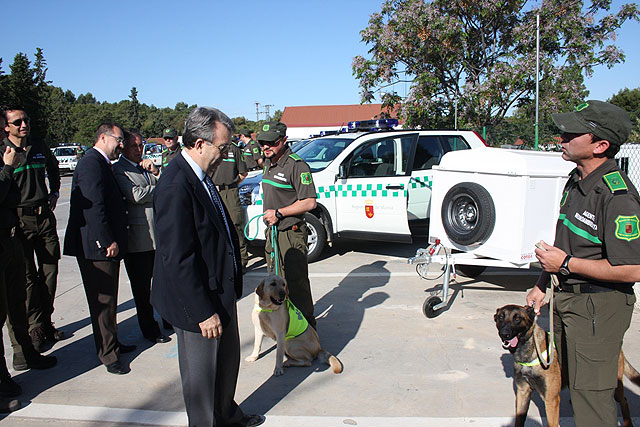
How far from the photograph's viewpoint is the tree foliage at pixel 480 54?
14133mm

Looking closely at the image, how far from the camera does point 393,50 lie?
15.8m

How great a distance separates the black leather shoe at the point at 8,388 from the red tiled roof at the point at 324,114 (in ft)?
233

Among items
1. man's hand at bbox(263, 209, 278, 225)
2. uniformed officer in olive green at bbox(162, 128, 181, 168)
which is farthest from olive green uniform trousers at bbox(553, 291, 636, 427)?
uniformed officer in olive green at bbox(162, 128, 181, 168)

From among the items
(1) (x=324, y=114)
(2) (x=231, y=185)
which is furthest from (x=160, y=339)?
(1) (x=324, y=114)

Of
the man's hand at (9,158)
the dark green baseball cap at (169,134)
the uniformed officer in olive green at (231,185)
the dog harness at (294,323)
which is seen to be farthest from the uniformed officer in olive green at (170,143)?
the dog harness at (294,323)

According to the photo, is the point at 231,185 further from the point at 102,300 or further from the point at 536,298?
the point at 536,298

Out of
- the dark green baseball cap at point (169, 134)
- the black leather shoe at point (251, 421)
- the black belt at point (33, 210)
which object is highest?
the dark green baseball cap at point (169, 134)

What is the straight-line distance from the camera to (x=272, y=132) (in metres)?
4.23

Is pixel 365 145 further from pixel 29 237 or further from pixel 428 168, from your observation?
pixel 29 237

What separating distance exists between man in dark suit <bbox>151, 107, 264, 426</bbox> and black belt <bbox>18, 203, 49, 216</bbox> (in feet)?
7.72

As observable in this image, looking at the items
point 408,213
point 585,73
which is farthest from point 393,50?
point 408,213

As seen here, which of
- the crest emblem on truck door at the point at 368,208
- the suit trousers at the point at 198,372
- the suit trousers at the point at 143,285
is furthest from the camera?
the crest emblem on truck door at the point at 368,208

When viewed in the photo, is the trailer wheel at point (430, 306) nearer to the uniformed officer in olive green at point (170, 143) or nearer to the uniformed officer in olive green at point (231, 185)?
the uniformed officer in olive green at point (231, 185)

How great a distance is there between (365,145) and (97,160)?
4.36 metres
